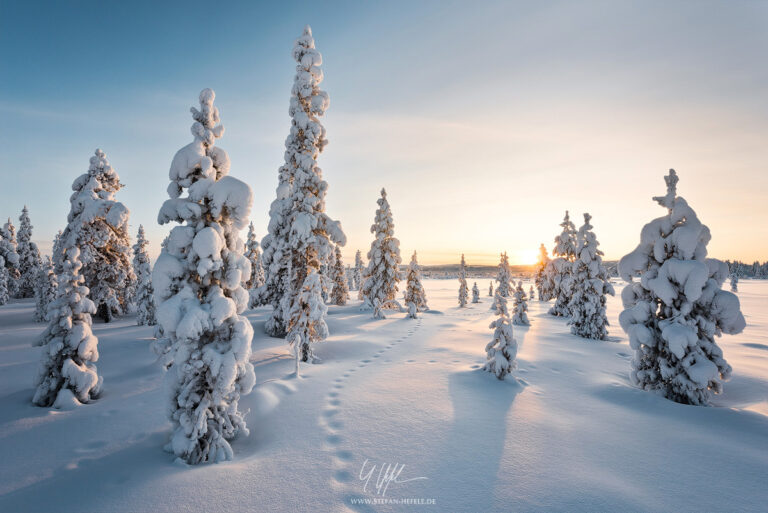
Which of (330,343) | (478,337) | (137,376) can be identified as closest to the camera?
(137,376)

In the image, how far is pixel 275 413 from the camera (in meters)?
6.85

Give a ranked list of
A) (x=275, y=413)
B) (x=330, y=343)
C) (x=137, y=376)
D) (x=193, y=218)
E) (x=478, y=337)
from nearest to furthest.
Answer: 1. (x=193, y=218)
2. (x=275, y=413)
3. (x=137, y=376)
4. (x=330, y=343)
5. (x=478, y=337)

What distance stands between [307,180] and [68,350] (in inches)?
425

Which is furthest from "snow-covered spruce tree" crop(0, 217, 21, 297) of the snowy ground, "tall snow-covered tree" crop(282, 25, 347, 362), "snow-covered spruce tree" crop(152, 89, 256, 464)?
"snow-covered spruce tree" crop(152, 89, 256, 464)

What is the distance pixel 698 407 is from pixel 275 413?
10789 mm

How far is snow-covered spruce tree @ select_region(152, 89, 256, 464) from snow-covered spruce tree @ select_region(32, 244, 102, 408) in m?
4.51

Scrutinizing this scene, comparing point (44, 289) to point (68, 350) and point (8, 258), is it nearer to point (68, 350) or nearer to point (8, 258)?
point (68, 350)

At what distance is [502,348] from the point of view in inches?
386

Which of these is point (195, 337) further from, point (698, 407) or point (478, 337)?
point (478, 337)

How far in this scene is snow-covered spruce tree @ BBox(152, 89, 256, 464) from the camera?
5.23 metres

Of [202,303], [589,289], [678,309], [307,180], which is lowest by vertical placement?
[589,289]

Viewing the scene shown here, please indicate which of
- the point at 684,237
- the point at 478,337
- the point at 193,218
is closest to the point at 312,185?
the point at 193,218

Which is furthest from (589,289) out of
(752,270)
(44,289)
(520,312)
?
(752,270)
